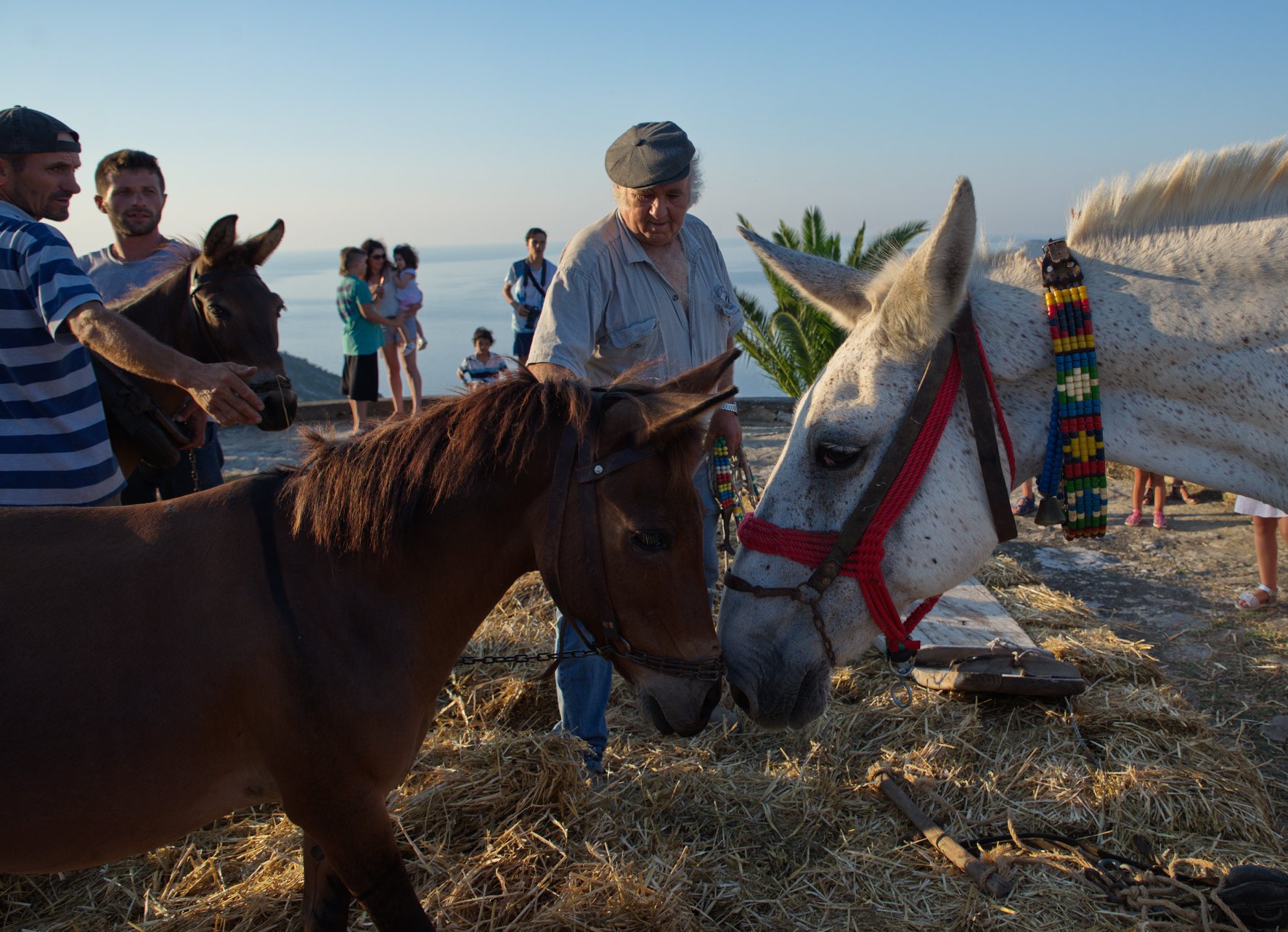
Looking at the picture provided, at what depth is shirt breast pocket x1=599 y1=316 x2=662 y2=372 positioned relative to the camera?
3.10 metres

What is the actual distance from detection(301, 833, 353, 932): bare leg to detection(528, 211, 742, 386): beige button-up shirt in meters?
1.68

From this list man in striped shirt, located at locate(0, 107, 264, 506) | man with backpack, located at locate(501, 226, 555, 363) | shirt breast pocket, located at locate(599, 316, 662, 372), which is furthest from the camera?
man with backpack, located at locate(501, 226, 555, 363)

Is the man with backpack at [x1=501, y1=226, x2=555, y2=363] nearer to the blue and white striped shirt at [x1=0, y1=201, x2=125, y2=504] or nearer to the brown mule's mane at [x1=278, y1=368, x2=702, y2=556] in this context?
the blue and white striped shirt at [x1=0, y1=201, x2=125, y2=504]

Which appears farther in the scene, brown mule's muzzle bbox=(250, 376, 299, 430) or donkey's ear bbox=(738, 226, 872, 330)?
brown mule's muzzle bbox=(250, 376, 299, 430)

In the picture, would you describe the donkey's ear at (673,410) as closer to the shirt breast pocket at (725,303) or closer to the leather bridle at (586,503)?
the leather bridle at (586,503)

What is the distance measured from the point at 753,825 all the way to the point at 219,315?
3.12 m

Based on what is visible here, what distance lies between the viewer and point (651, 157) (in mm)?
2926

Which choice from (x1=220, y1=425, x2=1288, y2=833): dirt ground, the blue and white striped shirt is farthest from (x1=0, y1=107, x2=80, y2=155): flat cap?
(x1=220, y1=425, x2=1288, y2=833): dirt ground

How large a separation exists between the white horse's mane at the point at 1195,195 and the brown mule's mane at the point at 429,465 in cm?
121

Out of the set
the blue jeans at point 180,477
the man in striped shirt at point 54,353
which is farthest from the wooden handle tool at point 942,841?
the blue jeans at point 180,477

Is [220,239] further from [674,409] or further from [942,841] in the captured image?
[942,841]

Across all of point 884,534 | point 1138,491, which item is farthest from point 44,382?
point 1138,491

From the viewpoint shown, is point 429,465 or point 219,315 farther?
point 219,315

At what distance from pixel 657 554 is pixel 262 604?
93 centimetres
